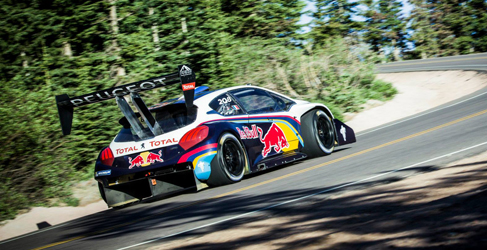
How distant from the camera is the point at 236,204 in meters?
6.39

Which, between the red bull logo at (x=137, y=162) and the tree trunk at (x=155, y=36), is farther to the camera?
the tree trunk at (x=155, y=36)

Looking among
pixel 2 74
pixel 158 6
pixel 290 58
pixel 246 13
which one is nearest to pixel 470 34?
pixel 246 13

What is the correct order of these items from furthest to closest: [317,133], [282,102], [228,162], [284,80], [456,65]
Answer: [456,65] < [284,80] < [282,102] < [317,133] < [228,162]

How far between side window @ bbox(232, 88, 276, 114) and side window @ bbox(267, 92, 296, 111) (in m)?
0.13

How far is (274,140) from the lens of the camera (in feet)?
29.6

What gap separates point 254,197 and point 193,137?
1.46 meters

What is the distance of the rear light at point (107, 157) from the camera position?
8.03m

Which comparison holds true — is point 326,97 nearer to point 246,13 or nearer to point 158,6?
point 158,6

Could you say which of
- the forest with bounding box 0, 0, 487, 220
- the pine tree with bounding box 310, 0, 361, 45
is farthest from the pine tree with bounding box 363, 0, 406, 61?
the forest with bounding box 0, 0, 487, 220

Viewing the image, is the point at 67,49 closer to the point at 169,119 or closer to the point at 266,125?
the point at 169,119

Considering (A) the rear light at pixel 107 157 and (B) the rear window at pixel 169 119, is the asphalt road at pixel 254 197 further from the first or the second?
(B) the rear window at pixel 169 119

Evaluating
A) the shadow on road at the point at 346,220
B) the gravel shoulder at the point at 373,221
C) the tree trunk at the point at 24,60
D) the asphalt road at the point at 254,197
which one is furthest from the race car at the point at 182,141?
the tree trunk at the point at 24,60

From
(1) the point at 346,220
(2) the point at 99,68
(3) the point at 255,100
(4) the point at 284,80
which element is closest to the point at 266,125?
(3) the point at 255,100

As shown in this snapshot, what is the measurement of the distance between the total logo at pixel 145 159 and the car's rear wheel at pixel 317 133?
9.63 ft
